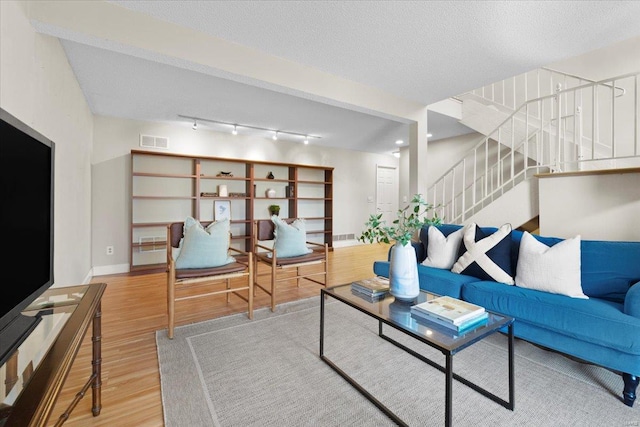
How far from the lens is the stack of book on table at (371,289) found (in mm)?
1812

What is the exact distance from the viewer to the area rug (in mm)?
1372

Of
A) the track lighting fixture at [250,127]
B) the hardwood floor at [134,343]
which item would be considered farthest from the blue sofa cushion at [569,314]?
the track lighting fixture at [250,127]

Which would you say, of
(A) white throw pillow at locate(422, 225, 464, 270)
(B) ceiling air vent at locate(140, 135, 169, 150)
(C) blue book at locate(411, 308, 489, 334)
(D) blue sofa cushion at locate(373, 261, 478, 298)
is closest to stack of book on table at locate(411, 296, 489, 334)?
(C) blue book at locate(411, 308, 489, 334)

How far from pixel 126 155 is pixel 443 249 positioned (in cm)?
476

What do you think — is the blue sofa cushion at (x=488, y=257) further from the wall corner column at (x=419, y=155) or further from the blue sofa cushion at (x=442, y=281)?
the wall corner column at (x=419, y=155)

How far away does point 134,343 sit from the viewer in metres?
2.12

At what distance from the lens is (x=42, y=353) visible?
830mm

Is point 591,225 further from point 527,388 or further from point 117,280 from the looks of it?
point 117,280

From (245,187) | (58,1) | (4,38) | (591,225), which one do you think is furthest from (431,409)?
(245,187)

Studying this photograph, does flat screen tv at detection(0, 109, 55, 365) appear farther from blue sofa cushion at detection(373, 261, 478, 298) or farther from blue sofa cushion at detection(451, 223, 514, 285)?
blue sofa cushion at detection(451, 223, 514, 285)

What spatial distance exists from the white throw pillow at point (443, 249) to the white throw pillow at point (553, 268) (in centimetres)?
61

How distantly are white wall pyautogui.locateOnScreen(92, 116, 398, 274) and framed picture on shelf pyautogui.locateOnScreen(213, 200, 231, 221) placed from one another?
0.88 metres

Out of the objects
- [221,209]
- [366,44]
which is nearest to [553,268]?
[366,44]

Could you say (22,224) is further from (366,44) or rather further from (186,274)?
(366,44)
